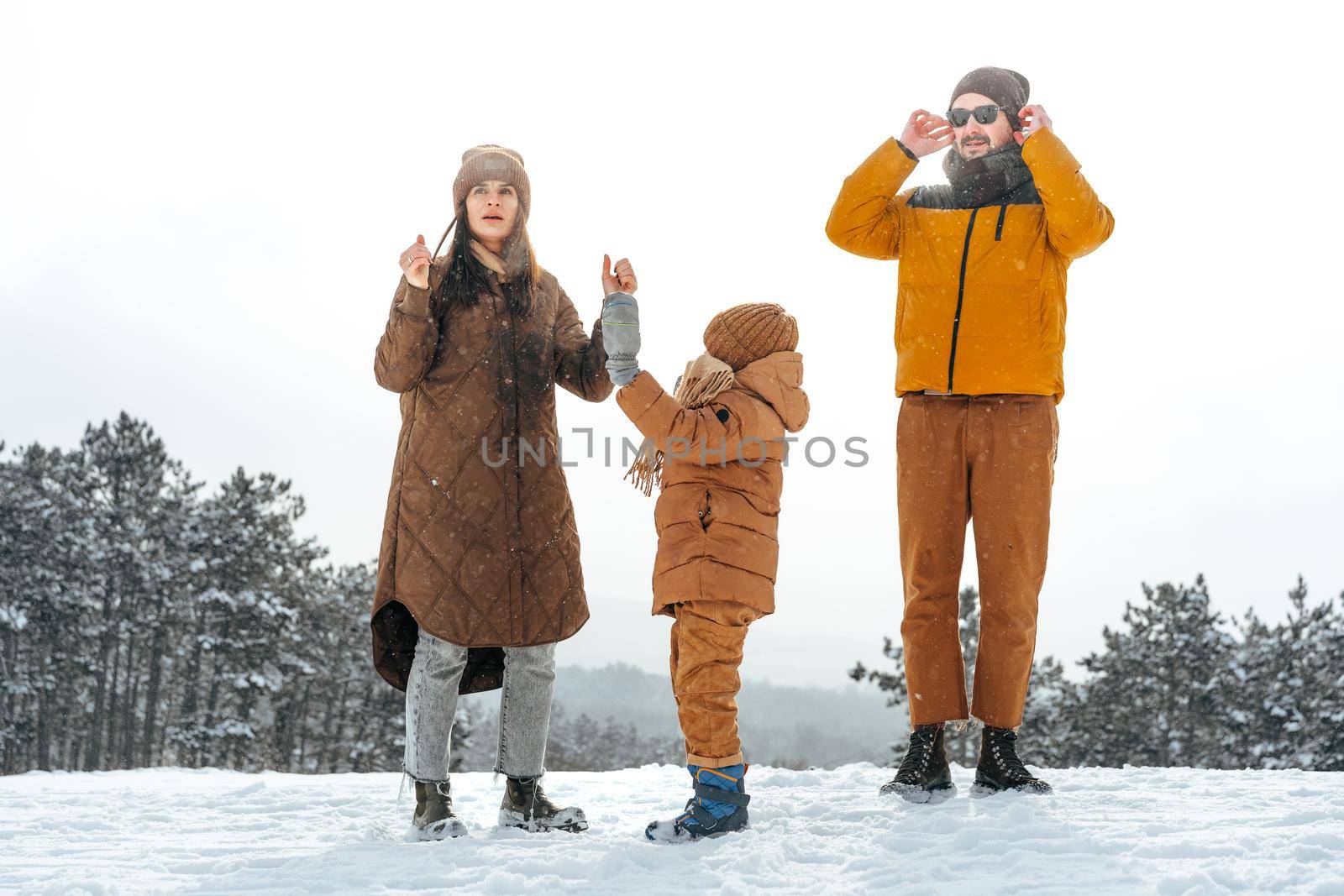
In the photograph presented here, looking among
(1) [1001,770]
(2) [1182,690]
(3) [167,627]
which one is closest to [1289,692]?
(2) [1182,690]

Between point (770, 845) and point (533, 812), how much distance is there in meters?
0.93

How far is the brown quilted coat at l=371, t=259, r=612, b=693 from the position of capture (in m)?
3.47

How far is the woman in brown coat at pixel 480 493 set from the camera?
3459 millimetres

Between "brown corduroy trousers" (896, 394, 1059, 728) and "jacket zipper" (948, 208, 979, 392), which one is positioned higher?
"jacket zipper" (948, 208, 979, 392)

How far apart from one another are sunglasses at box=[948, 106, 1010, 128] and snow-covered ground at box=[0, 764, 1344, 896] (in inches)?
93.9

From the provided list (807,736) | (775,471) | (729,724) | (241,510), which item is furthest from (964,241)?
(807,736)

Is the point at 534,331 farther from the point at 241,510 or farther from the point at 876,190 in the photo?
the point at 241,510

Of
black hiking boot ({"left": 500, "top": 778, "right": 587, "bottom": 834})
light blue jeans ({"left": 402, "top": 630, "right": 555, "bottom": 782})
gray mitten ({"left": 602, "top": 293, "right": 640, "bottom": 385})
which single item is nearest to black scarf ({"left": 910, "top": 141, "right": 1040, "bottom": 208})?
gray mitten ({"left": 602, "top": 293, "right": 640, "bottom": 385})

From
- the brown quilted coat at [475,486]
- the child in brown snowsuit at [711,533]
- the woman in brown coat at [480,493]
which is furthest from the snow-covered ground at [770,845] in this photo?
the brown quilted coat at [475,486]

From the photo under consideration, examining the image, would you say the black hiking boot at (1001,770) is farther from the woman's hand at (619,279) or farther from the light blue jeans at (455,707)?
the woman's hand at (619,279)

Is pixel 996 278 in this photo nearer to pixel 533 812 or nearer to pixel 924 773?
pixel 924 773

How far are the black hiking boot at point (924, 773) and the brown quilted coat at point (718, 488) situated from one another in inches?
36.0

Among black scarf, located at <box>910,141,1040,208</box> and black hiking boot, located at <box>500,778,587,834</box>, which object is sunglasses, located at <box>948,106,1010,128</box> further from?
black hiking boot, located at <box>500,778,587,834</box>

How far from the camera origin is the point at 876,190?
151 inches
